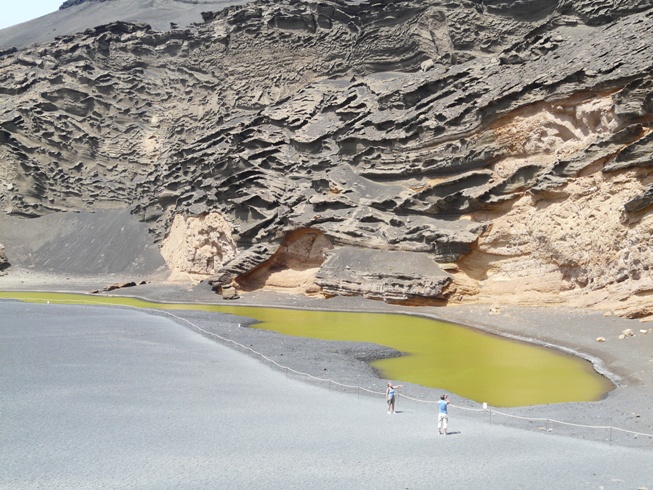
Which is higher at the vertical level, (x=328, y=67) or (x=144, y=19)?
(x=144, y=19)

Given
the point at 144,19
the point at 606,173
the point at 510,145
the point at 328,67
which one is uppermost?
the point at 144,19

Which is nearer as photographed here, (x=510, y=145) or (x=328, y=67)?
(x=510, y=145)

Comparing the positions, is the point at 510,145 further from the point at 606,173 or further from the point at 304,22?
the point at 304,22

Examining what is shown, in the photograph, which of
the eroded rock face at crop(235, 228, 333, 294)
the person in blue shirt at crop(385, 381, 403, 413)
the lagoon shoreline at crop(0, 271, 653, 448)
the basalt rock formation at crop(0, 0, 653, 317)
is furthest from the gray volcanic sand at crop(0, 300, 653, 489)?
the eroded rock face at crop(235, 228, 333, 294)

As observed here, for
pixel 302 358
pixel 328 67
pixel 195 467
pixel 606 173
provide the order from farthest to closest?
pixel 328 67 < pixel 606 173 < pixel 302 358 < pixel 195 467

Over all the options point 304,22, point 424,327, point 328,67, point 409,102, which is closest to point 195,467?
point 424,327

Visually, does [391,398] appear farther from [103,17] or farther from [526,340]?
[103,17]
